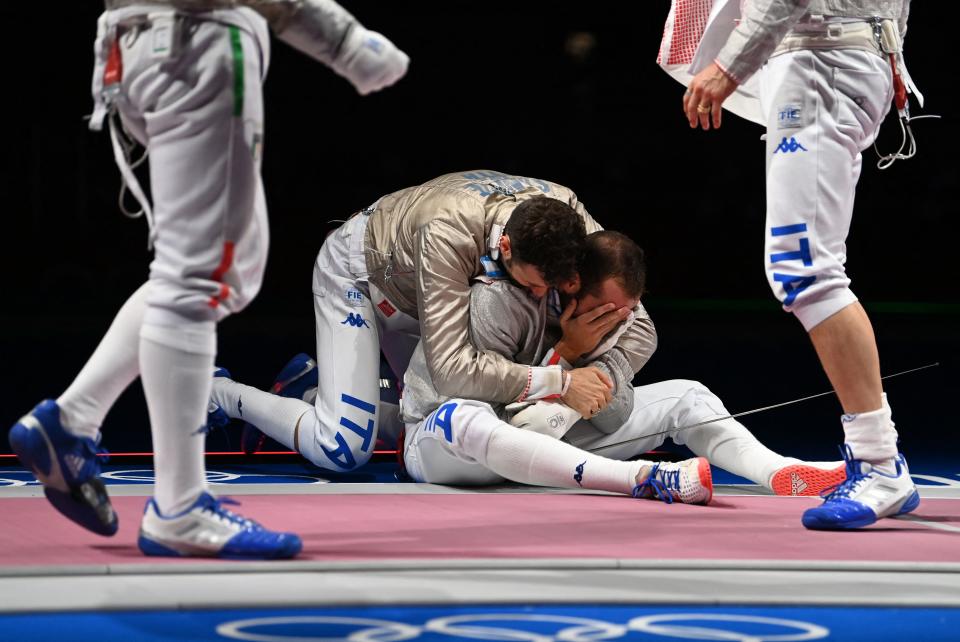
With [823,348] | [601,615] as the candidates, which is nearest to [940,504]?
[823,348]

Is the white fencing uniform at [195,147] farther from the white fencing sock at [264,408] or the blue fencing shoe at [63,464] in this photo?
the white fencing sock at [264,408]

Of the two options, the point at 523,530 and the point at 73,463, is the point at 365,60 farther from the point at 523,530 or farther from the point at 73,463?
the point at 523,530

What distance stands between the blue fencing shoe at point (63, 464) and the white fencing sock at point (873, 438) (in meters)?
1.38

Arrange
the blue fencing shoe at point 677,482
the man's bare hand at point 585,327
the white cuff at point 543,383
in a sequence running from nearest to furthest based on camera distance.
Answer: the blue fencing shoe at point 677,482
the white cuff at point 543,383
the man's bare hand at point 585,327

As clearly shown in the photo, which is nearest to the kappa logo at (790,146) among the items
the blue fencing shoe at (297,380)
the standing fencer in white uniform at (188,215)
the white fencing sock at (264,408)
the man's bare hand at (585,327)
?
the man's bare hand at (585,327)

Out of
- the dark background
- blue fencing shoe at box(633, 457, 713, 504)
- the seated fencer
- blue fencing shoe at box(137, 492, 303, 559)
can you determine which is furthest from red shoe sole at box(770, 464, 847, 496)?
the dark background

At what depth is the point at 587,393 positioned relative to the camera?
10.4 feet

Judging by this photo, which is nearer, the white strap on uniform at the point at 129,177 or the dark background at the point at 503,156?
the white strap on uniform at the point at 129,177

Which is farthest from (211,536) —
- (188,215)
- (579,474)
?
(579,474)

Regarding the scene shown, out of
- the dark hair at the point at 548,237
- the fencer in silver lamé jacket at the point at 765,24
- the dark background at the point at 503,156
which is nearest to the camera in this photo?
the fencer in silver lamé jacket at the point at 765,24

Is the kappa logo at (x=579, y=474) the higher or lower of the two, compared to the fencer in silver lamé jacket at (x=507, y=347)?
lower

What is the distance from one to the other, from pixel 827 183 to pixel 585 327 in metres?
0.85

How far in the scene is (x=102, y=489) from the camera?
2.20m

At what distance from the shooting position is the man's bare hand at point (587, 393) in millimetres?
3174
